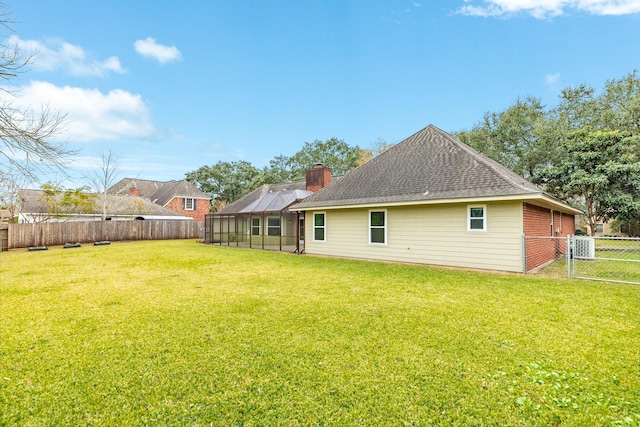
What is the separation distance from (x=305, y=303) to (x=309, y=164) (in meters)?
36.0

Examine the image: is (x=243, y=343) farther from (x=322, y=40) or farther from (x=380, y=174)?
(x=322, y=40)

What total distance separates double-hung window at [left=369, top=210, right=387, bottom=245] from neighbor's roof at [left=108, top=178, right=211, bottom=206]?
2627 cm

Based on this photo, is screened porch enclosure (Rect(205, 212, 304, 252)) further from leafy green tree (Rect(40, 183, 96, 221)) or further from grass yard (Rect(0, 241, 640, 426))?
leafy green tree (Rect(40, 183, 96, 221))

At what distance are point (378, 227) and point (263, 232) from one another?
7212 mm

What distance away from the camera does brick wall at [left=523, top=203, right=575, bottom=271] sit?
29.0ft

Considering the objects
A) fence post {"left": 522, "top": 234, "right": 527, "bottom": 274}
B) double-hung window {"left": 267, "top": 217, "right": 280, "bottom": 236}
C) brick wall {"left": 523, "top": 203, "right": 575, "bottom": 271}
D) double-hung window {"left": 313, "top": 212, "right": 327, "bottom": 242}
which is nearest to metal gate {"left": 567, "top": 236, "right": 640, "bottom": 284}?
brick wall {"left": 523, "top": 203, "right": 575, "bottom": 271}

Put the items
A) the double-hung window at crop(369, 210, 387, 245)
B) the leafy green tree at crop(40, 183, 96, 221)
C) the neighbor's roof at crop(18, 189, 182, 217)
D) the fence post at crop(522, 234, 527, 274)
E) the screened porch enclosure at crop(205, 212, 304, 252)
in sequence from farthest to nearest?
the neighbor's roof at crop(18, 189, 182, 217)
the leafy green tree at crop(40, 183, 96, 221)
the screened porch enclosure at crop(205, 212, 304, 252)
the double-hung window at crop(369, 210, 387, 245)
the fence post at crop(522, 234, 527, 274)

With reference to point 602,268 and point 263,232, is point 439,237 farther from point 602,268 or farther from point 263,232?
point 263,232

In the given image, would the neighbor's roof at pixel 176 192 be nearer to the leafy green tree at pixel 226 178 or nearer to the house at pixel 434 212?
the leafy green tree at pixel 226 178

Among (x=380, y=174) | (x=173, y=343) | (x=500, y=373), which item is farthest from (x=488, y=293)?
(x=380, y=174)

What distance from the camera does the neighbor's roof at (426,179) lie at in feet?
29.4

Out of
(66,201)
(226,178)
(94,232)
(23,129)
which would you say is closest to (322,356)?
(23,129)

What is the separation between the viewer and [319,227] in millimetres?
13523

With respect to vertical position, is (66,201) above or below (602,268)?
above
